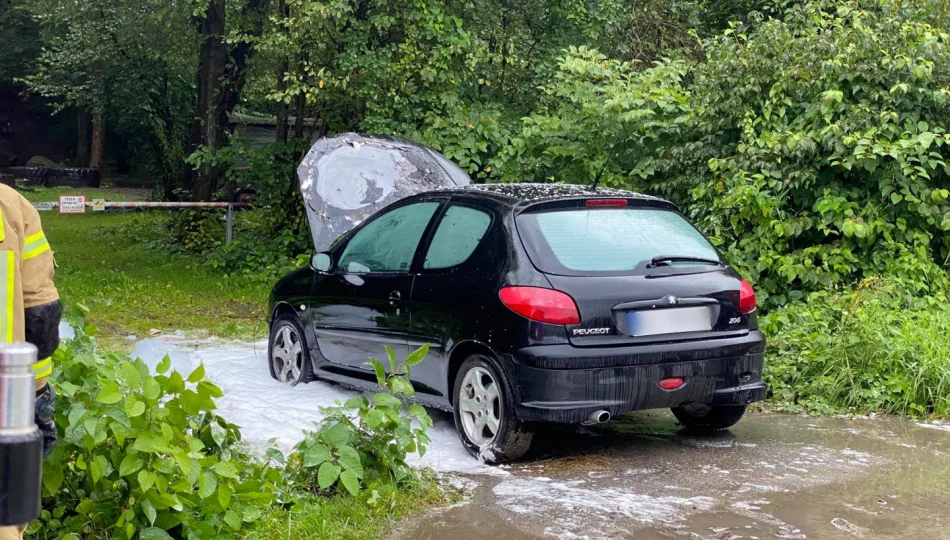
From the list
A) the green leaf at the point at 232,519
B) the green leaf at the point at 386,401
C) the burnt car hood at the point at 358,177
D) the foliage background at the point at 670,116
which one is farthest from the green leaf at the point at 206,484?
the burnt car hood at the point at 358,177

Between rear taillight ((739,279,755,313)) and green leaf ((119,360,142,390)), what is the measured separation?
3.47 metres

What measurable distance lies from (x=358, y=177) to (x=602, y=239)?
503 centimetres

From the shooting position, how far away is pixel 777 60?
997 centimetres

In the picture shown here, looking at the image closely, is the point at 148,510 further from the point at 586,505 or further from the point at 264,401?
the point at 264,401

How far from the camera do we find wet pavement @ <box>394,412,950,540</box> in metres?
4.62

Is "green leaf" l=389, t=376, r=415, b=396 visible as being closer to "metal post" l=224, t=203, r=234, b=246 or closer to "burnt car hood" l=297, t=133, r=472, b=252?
"burnt car hood" l=297, t=133, r=472, b=252

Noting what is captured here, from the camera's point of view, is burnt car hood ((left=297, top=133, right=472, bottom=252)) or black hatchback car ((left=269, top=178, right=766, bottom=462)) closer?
black hatchback car ((left=269, top=178, right=766, bottom=462))

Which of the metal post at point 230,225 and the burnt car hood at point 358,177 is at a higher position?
the burnt car hood at point 358,177

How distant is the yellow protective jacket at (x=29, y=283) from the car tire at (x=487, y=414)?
2.86 metres

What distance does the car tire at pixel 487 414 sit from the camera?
18.3 ft

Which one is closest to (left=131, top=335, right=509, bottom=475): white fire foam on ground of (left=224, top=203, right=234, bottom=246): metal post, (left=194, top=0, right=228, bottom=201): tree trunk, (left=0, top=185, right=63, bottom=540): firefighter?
(left=0, top=185, right=63, bottom=540): firefighter

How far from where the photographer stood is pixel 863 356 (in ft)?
24.0

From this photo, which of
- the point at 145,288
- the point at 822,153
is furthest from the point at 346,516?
the point at 145,288

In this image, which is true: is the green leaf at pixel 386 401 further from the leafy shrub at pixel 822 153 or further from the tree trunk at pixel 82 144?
the tree trunk at pixel 82 144
